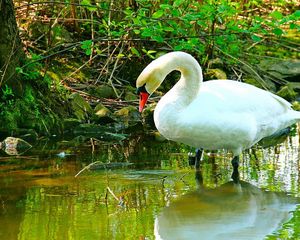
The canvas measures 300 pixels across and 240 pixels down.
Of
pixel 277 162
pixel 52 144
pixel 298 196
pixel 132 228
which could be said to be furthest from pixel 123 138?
pixel 132 228

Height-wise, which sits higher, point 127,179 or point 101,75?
point 101,75

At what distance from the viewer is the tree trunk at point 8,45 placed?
374 inches

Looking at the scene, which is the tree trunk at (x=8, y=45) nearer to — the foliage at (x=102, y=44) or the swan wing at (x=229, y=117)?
the foliage at (x=102, y=44)

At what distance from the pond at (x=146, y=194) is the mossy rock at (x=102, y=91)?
2645 millimetres

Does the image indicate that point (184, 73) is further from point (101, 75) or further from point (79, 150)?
point (101, 75)

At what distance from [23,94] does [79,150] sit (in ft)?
4.57

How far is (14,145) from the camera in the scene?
29.3 feet

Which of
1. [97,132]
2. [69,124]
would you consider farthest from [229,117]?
[69,124]

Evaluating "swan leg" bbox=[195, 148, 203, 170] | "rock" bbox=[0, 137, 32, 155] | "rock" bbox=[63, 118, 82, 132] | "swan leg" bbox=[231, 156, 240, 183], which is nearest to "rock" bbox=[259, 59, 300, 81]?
"rock" bbox=[63, 118, 82, 132]

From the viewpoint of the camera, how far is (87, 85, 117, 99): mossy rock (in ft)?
38.7

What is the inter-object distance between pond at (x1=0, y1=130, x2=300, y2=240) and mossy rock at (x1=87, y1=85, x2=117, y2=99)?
2.65 m

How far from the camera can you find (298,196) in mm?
6656

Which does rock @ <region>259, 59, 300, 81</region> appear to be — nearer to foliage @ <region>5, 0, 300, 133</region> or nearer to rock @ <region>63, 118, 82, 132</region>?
foliage @ <region>5, 0, 300, 133</region>

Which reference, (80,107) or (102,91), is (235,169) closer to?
(80,107)
